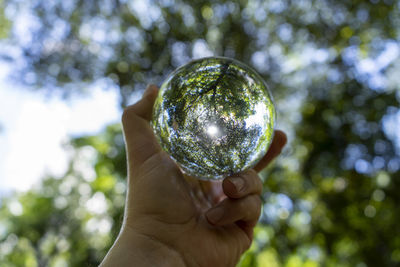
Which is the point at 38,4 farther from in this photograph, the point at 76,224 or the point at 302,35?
the point at 76,224

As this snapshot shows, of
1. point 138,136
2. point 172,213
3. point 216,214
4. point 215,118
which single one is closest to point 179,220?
point 172,213

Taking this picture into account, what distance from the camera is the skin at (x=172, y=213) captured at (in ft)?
5.53

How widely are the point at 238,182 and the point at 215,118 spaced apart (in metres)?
0.43

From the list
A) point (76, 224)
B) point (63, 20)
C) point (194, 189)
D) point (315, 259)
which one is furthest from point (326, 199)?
point (76, 224)

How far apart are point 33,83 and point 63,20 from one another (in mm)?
1652

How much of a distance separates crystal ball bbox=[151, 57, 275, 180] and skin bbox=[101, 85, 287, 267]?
7.8 inches

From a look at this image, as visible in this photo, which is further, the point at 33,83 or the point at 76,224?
the point at 76,224

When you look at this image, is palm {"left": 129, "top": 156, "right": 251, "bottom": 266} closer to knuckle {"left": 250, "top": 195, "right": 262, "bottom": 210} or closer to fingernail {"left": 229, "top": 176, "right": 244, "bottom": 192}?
knuckle {"left": 250, "top": 195, "right": 262, "bottom": 210}

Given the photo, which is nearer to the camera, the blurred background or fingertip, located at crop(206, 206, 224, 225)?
fingertip, located at crop(206, 206, 224, 225)

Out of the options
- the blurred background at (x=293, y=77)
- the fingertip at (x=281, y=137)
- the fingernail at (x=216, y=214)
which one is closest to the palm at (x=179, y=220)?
the fingernail at (x=216, y=214)

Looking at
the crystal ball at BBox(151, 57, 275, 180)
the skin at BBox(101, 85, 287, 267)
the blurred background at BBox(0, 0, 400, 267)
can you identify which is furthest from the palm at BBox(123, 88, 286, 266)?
the blurred background at BBox(0, 0, 400, 267)

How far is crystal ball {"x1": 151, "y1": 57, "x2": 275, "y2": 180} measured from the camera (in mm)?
1384

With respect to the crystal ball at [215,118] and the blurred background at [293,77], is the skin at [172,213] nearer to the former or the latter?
the crystal ball at [215,118]

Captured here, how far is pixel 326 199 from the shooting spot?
657 centimetres
